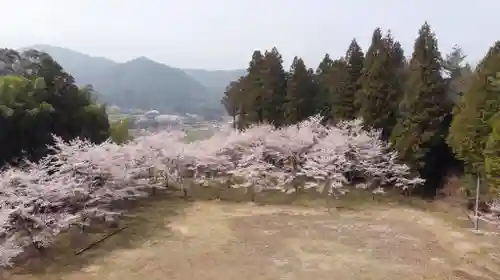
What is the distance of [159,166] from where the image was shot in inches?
813

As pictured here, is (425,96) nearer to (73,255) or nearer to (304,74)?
(304,74)

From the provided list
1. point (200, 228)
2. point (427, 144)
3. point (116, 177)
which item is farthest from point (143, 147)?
point (427, 144)

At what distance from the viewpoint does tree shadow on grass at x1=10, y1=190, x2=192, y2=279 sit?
11617 mm

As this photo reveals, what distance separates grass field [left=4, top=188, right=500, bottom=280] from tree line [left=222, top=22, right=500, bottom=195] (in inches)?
130

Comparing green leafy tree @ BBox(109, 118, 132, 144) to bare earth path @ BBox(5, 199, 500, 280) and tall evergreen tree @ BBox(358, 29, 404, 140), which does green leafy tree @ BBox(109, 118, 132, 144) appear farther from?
tall evergreen tree @ BBox(358, 29, 404, 140)

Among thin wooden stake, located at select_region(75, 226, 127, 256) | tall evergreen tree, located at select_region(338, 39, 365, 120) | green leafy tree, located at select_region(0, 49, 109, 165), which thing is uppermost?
tall evergreen tree, located at select_region(338, 39, 365, 120)

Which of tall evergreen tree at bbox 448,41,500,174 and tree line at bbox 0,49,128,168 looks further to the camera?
tree line at bbox 0,49,128,168

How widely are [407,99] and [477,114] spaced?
4483mm

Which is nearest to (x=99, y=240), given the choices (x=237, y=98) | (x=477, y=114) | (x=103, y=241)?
(x=103, y=241)

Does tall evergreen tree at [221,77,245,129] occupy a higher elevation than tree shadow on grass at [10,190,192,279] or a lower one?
higher

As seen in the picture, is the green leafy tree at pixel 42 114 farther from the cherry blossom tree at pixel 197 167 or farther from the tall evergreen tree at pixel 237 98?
the tall evergreen tree at pixel 237 98

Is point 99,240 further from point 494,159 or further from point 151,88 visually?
point 151,88

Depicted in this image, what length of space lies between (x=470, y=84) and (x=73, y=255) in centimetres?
1612

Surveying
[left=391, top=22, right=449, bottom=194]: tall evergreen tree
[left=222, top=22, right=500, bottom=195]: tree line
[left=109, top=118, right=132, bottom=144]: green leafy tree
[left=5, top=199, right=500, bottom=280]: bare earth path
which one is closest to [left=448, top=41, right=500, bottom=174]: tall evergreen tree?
[left=222, top=22, right=500, bottom=195]: tree line
